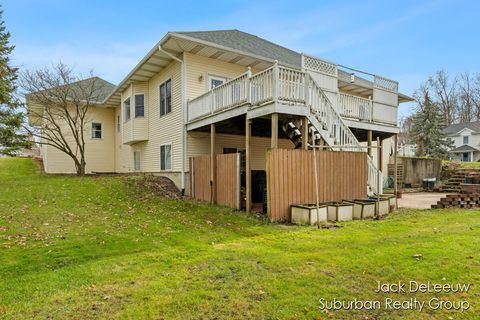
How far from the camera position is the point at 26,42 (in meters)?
22.8

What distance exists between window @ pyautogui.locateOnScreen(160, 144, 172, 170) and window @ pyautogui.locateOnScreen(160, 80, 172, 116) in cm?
165

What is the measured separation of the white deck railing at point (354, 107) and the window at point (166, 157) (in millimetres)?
7555

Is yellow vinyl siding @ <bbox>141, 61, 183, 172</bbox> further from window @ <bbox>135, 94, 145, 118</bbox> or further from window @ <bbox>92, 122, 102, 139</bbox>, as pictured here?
window @ <bbox>92, 122, 102, 139</bbox>

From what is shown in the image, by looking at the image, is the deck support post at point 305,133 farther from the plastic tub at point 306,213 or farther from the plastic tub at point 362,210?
the plastic tub at point 362,210

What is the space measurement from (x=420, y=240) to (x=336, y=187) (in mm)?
3264

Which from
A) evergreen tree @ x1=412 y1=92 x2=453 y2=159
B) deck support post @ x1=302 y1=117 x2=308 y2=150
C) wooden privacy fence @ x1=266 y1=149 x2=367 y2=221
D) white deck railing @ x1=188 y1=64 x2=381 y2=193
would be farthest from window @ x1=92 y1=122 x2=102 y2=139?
evergreen tree @ x1=412 y1=92 x2=453 y2=159

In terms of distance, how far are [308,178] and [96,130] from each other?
1725cm

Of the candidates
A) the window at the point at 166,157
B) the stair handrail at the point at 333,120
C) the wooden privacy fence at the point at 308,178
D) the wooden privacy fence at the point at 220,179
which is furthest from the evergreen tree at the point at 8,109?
the stair handrail at the point at 333,120

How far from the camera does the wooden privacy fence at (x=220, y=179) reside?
9578 mm

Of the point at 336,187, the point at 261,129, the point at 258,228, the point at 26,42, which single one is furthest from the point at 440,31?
the point at 26,42

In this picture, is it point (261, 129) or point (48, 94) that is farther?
point (48, 94)

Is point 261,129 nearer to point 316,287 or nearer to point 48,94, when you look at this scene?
point 316,287

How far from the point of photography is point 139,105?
16.4m

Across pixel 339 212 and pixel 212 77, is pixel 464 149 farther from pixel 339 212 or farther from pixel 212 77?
pixel 339 212
